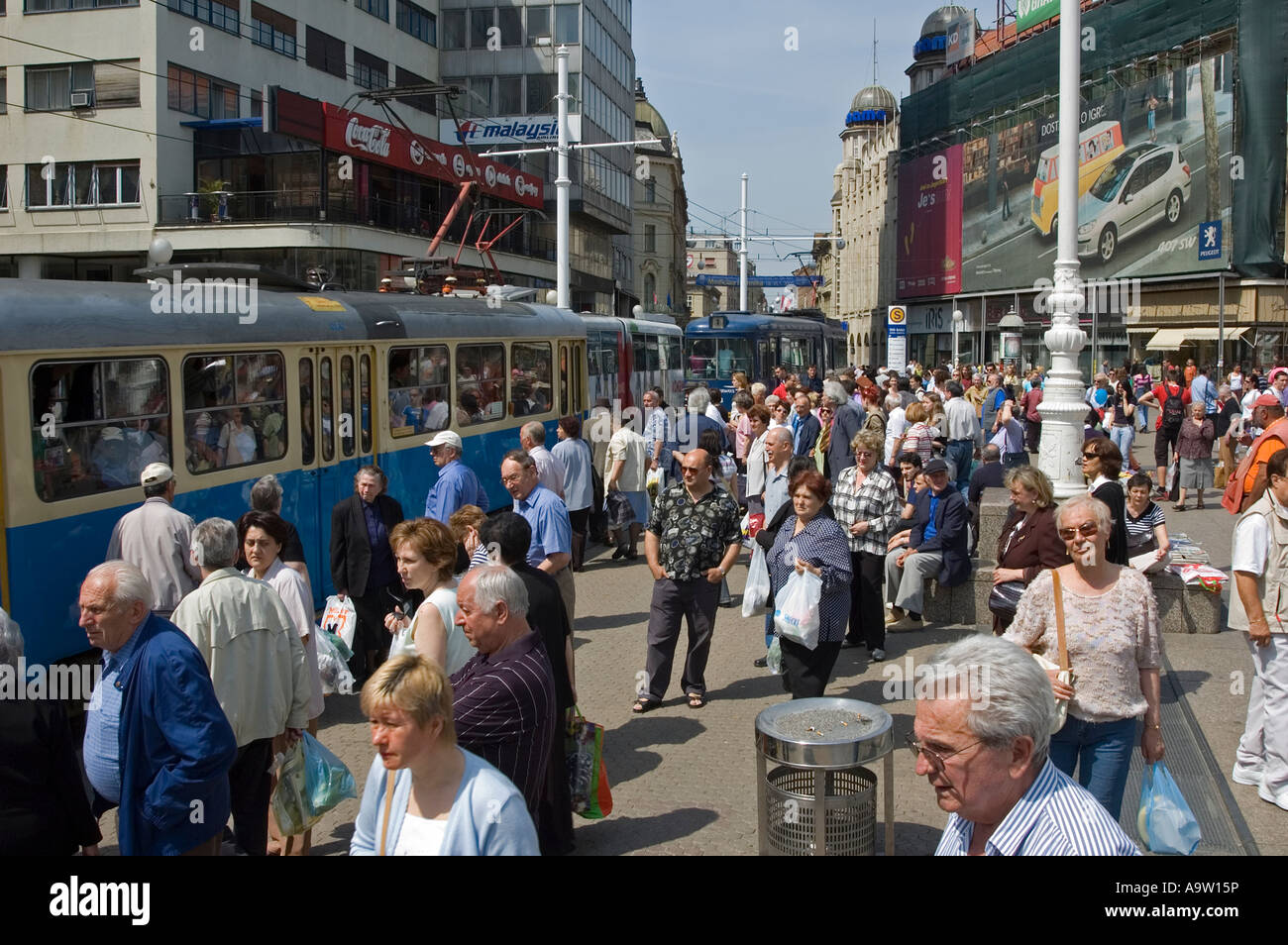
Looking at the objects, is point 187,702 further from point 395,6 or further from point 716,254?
point 716,254

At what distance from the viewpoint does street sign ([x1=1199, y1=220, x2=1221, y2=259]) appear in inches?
1690

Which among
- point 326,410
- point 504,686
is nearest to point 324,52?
point 326,410

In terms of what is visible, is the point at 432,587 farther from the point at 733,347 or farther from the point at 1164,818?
the point at 733,347

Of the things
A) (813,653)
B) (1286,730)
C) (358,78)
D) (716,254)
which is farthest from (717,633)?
(716,254)

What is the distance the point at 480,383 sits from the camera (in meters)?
14.6

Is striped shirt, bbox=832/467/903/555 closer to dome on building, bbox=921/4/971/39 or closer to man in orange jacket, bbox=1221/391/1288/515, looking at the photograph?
man in orange jacket, bbox=1221/391/1288/515

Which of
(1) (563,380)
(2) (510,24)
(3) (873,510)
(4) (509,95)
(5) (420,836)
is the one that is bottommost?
(5) (420,836)

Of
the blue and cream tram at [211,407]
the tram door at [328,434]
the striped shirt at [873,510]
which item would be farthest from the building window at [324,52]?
the striped shirt at [873,510]

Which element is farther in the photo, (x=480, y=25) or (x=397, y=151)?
(x=480, y=25)

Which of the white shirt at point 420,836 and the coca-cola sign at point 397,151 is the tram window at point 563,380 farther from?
the coca-cola sign at point 397,151

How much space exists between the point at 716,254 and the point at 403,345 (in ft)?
512

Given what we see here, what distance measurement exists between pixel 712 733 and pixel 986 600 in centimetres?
356

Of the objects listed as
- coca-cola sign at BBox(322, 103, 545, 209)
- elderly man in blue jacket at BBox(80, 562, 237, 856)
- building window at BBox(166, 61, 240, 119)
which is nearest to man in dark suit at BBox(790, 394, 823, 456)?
elderly man in blue jacket at BBox(80, 562, 237, 856)

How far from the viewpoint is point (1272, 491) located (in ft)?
20.2
